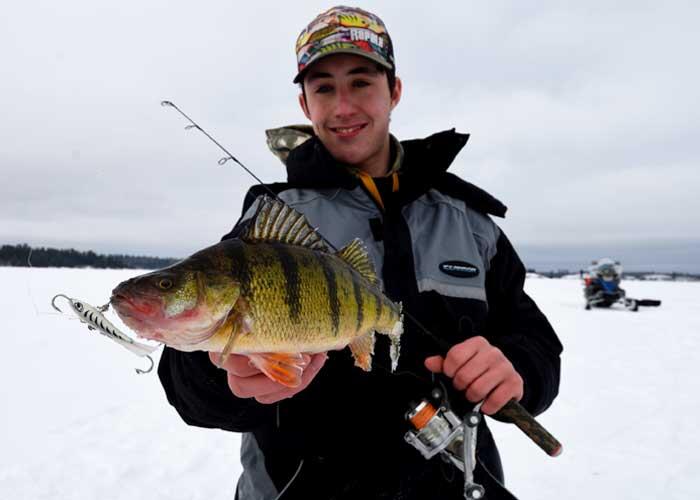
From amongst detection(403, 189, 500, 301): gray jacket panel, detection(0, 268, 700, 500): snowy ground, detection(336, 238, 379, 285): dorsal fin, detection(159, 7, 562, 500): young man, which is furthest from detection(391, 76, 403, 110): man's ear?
detection(0, 268, 700, 500): snowy ground

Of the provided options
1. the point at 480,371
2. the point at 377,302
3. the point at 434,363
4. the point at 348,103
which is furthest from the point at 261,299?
the point at 348,103

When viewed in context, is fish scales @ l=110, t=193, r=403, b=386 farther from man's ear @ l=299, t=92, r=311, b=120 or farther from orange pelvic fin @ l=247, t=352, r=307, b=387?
man's ear @ l=299, t=92, r=311, b=120

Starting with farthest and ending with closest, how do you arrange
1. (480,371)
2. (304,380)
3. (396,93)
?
1. (396,93)
2. (480,371)
3. (304,380)

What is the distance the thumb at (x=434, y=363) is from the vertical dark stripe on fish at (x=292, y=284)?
29.6 inches

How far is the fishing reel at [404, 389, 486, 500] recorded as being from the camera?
1896 millimetres

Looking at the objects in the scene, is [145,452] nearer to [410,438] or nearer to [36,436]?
[36,436]

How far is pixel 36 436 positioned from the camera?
4.41 metres

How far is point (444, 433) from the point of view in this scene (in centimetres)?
191

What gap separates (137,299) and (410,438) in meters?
1.27

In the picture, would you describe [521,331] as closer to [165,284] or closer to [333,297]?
[333,297]

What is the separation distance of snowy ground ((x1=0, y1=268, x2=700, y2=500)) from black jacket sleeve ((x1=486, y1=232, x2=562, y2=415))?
6.24ft

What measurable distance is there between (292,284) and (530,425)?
1.29m

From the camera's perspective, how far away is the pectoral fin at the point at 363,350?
67.5 inches

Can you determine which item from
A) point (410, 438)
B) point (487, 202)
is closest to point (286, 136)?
point (487, 202)
